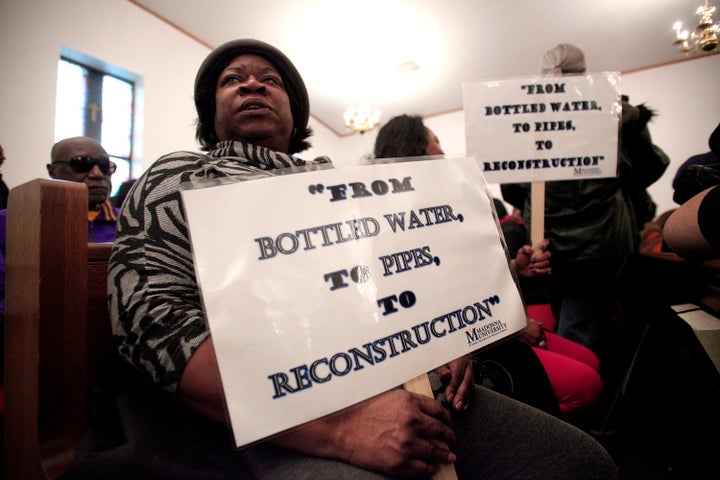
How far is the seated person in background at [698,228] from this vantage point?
2.34 feet

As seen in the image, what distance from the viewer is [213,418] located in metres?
0.50

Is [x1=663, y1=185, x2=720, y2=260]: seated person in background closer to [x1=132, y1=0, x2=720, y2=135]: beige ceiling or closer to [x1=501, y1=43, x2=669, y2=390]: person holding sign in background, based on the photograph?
[x1=501, y1=43, x2=669, y2=390]: person holding sign in background

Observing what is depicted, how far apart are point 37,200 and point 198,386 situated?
0.38 metres

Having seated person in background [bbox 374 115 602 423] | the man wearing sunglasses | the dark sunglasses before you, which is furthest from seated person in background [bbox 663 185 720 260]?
the dark sunglasses

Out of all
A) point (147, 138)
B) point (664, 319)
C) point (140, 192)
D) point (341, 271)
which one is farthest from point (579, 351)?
point (147, 138)

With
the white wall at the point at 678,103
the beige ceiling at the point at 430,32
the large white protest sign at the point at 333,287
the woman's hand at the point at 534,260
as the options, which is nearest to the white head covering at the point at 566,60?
the woman's hand at the point at 534,260

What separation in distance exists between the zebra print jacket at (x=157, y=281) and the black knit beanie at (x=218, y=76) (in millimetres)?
418

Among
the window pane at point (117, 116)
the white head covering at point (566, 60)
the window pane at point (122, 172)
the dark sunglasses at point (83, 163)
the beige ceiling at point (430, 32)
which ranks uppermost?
the beige ceiling at point (430, 32)

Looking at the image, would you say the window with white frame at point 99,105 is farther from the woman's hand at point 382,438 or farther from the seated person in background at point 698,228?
the seated person in background at point 698,228

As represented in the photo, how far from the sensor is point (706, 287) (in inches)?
38.0

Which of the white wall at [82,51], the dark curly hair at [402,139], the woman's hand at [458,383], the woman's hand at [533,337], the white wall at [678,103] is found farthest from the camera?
the white wall at [678,103]

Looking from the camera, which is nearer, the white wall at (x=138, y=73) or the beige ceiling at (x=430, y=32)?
the white wall at (x=138, y=73)

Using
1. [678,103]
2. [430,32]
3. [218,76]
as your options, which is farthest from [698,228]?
[678,103]

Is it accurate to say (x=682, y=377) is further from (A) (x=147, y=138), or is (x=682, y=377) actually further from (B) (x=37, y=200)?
(A) (x=147, y=138)
